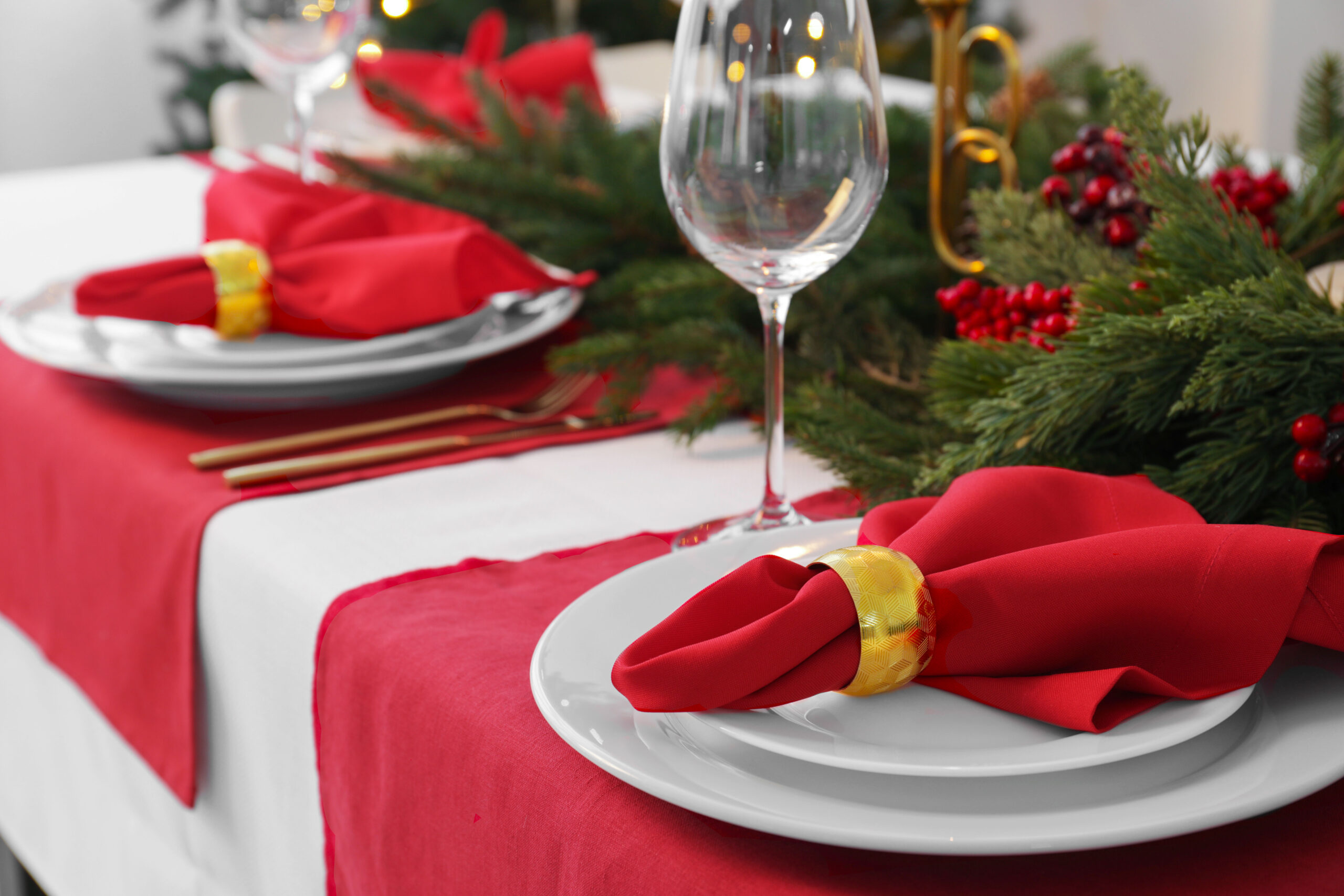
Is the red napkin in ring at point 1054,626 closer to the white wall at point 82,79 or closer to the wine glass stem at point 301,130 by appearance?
the wine glass stem at point 301,130

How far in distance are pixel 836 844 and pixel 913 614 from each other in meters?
0.07

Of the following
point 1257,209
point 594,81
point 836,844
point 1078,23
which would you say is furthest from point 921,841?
point 1078,23

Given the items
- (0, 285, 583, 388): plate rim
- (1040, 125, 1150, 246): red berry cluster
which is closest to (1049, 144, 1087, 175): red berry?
(1040, 125, 1150, 246): red berry cluster

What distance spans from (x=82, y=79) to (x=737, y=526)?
4050 millimetres

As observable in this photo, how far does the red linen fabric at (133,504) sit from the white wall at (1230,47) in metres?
3.01

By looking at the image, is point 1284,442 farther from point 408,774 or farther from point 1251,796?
point 408,774

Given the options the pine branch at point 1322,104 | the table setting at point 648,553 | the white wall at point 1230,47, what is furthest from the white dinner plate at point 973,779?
the white wall at point 1230,47

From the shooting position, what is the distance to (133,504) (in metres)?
0.66

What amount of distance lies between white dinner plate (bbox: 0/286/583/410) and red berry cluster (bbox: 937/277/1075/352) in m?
0.28

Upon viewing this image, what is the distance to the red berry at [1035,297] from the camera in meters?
0.59

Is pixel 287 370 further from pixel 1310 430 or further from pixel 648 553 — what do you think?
pixel 1310 430

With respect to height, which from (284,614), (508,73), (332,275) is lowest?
(284,614)

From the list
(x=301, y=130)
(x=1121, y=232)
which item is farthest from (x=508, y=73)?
(x=1121, y=232)

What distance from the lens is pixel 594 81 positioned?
1.58m
